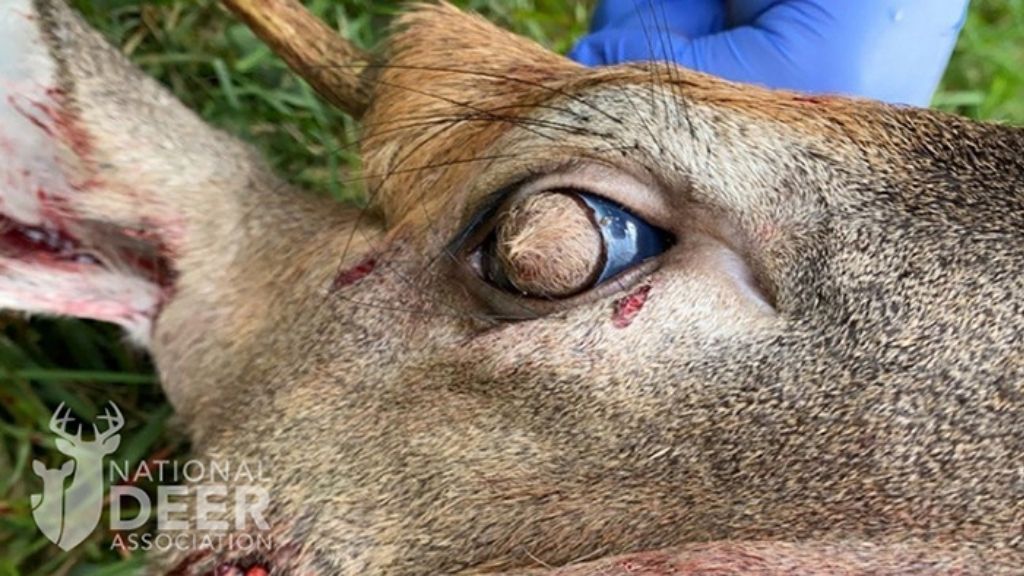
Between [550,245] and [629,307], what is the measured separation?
127 millimetres

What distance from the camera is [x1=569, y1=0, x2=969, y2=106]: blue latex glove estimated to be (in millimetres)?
2506

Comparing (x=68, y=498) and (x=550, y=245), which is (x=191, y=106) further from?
(x=550, y=245)

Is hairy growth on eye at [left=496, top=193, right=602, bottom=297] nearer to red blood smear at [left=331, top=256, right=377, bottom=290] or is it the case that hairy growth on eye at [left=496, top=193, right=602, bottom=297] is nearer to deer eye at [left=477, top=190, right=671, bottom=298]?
deer eye at [left=477, top=190, right=671, bottom=298]

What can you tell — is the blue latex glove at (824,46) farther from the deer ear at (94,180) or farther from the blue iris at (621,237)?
the deer ear at (94,180)

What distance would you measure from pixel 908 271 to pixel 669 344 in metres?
0.31

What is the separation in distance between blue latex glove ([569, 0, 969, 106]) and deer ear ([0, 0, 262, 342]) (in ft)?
3.12

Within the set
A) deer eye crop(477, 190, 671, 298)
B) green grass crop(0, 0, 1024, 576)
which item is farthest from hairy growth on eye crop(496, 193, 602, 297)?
green grass crop(0, 0, 1024, 576)

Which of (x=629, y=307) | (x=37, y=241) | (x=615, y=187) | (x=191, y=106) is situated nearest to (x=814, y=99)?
(x=615, y=187)

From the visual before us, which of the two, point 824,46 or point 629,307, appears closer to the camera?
point 629,307

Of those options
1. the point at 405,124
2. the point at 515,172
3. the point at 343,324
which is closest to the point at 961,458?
the point at 515,172

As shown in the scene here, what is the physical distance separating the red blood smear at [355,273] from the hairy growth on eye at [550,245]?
35 centimetres

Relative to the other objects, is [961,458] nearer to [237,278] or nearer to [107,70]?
[237,278]

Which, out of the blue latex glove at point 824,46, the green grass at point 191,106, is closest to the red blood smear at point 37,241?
the green grass at point 191,106

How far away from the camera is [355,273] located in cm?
192
